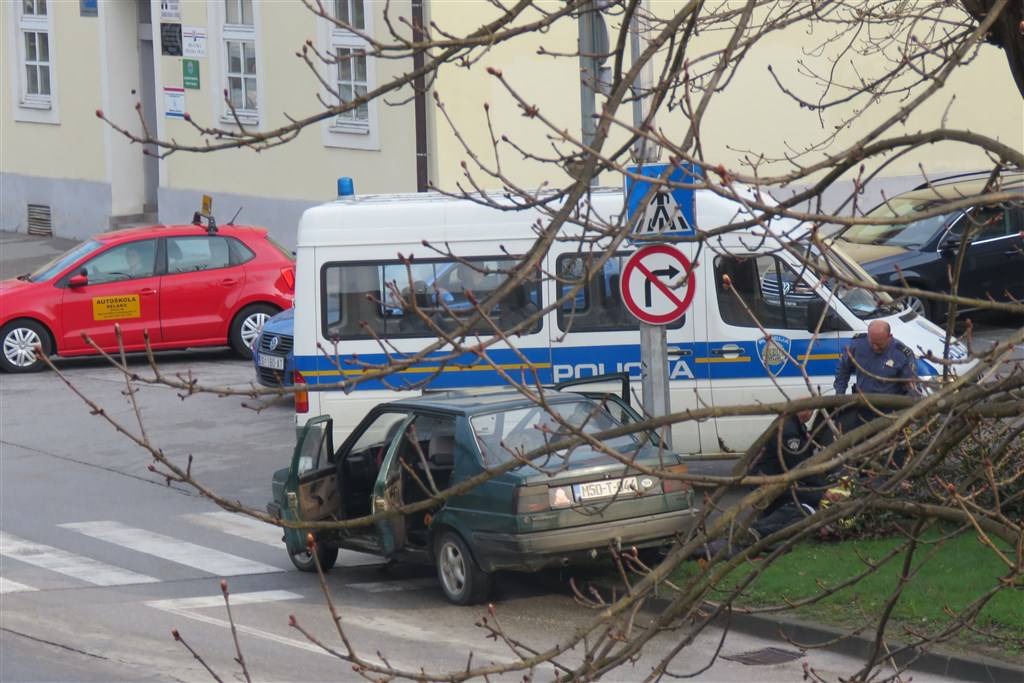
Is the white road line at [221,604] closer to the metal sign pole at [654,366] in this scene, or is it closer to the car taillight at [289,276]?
the metal sign pole at [654,366]

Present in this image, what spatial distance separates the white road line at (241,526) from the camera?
13.6 m

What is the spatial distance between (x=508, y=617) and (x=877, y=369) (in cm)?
384

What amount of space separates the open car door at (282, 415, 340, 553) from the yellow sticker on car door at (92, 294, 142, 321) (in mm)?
9692

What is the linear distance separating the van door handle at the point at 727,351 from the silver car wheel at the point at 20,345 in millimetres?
10956

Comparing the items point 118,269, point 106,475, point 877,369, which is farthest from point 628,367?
point 118,269

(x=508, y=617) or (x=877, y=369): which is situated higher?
(x=877, y=369)

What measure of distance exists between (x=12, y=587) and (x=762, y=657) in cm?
565

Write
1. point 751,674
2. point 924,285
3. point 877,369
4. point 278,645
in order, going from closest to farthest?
1. point 751,674
2. point 278,645
3. point 877,369
4. point 924,285

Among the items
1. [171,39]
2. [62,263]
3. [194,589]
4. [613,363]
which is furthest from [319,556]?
[171,39]

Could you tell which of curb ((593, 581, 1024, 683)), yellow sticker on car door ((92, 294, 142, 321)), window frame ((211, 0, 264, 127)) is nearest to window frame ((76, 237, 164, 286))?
yellow sticker on car door ((92, 294, 142, 321))

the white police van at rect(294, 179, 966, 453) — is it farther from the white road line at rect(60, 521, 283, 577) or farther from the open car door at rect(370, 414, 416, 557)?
the open car door at rect(370, 414, 416, 557)

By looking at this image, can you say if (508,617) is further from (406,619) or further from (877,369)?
(877,369)

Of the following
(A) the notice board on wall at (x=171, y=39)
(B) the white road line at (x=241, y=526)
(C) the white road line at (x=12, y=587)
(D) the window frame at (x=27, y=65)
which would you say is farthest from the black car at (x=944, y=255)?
(D) the window frame at (x=27, y=65)

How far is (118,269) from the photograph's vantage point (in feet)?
69.9
